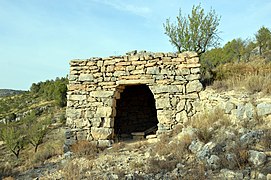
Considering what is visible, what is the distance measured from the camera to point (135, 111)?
460 inches

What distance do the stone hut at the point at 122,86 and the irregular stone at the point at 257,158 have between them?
3.54 meters

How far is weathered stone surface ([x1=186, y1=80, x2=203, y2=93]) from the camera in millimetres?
7723

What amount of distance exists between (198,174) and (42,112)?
21.0 metres

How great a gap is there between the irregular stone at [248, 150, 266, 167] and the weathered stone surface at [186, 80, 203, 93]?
3.66 metres

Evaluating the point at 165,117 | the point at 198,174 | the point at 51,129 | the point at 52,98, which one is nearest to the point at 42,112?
the point at 52,98

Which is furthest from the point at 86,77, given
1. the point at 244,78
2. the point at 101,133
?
the point at 244,78

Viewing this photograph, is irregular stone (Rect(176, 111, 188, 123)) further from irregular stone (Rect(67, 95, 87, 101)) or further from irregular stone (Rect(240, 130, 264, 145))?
irregular stone (Rect(67, 95, 87, 101))

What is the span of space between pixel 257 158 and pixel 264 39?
1860cm

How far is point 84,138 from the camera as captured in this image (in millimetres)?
8148

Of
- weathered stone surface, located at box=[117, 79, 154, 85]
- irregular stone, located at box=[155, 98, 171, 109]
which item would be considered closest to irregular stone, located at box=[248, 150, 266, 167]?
irregular stone, located at box=[155, 98, 171, 109]

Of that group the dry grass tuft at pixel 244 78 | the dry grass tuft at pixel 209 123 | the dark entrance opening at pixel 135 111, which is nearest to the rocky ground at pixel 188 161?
the dry grass tuft at pixel 209 123

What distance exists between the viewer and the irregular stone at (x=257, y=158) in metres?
4.04

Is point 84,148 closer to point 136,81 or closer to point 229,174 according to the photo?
point 136,81

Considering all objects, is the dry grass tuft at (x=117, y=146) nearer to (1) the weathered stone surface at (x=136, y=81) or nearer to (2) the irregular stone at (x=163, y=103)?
(2) the irregular stone at (x=163, y=103)
